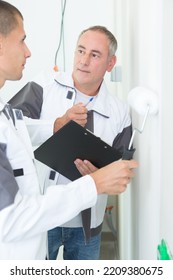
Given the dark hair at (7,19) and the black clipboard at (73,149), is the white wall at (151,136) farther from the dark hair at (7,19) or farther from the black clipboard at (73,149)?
the dark hair at (7,19)

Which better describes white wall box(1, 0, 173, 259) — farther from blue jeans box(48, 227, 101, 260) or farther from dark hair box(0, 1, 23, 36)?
dark hair box(0, 1, 23, 36)

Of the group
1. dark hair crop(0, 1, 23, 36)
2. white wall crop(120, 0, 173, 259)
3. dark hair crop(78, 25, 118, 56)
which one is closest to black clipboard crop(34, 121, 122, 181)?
white wall crop(120, 0, 173, 259)

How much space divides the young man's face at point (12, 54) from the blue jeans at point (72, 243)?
748 mm

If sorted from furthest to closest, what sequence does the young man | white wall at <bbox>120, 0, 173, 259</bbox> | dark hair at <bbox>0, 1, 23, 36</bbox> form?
1. the young man
2. dark hair at <bbox>0, 1, 23, 36</bbox>
3. white wall at <bbox>120, 0, 173, 259</bbox>

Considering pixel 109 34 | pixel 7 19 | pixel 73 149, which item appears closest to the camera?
pixel 7 19

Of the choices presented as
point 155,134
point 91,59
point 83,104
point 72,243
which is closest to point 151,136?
point 155,134

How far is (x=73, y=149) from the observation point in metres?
1.11

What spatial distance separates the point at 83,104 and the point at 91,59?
0.75 feet

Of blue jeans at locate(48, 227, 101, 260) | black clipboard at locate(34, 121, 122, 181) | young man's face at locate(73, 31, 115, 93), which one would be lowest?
blue jeans at locate(48, 227, 101, 260)

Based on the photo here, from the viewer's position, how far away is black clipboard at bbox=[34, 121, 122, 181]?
1021 mm

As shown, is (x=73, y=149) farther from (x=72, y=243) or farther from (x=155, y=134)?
(x=72, y=243)

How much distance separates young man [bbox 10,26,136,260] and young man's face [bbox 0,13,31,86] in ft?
1.28

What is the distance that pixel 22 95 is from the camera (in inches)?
55.9
